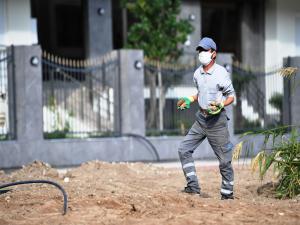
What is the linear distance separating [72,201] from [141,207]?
0.88m

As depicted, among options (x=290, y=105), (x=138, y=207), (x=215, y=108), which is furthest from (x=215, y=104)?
(x=290, y=105)

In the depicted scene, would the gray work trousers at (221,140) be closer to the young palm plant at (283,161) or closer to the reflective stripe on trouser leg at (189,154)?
the reflective stripe on trouser leg at (189,154)

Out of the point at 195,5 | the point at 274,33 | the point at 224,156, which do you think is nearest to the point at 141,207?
the point at 224,156

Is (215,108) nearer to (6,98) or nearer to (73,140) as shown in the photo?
(73,140)

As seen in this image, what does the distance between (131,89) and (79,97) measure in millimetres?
1191

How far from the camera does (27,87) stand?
13.9 m

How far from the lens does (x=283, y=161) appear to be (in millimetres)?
8203

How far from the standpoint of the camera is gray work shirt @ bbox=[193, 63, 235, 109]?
26.4 feet

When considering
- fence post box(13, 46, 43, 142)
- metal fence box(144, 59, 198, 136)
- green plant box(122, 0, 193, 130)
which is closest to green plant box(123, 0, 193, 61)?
green plant box(122, 0, 193, 130)

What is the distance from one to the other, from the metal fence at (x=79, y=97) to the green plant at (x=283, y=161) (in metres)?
6.80

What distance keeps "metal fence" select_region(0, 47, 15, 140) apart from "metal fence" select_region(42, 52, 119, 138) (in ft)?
2.43

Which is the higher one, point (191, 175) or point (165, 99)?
point (165, 99)

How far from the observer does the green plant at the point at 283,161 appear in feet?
26.5

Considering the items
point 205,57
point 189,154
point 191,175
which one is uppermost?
point 205,57
